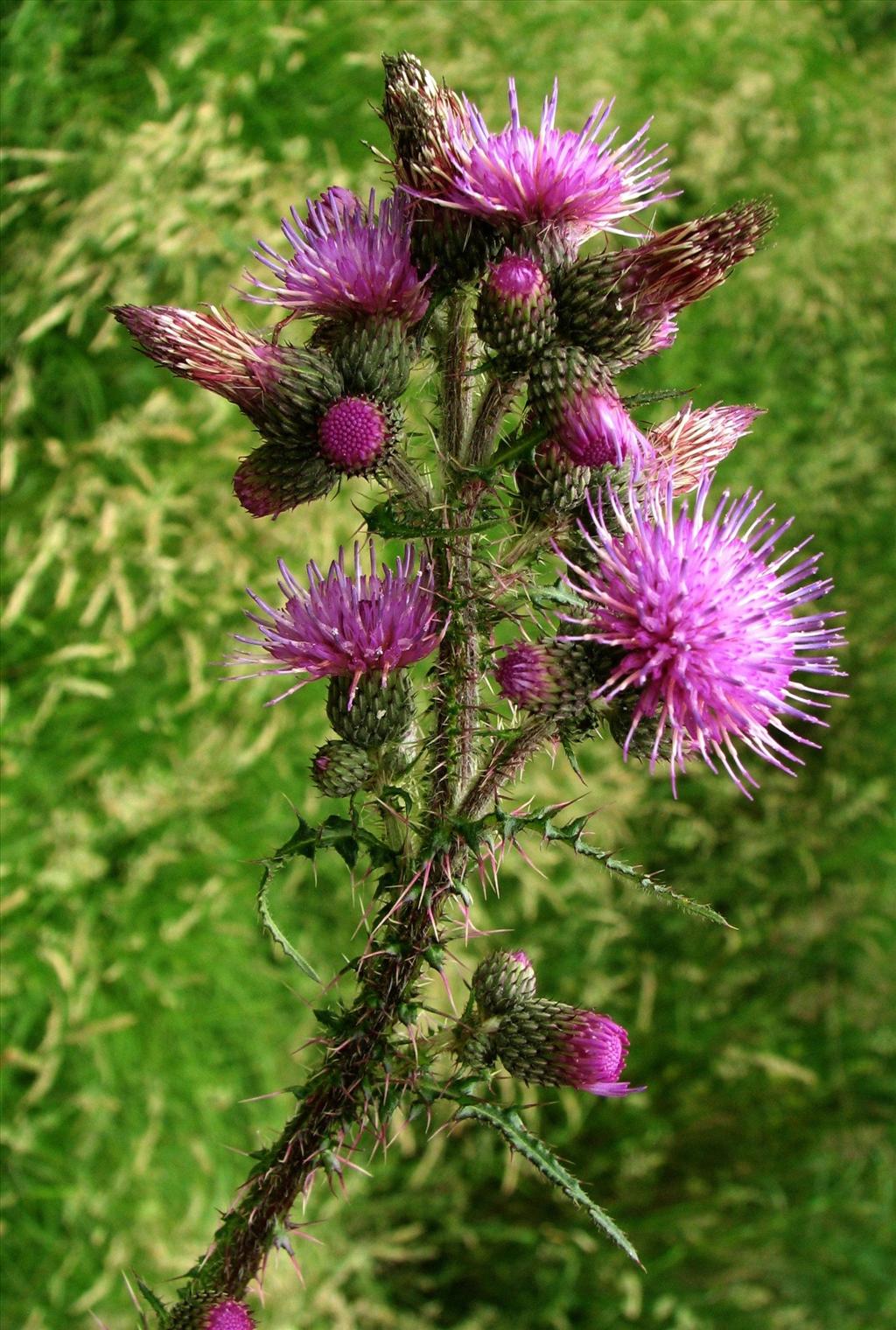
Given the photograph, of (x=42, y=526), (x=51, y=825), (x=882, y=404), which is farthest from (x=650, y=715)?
(x=882, y=404)

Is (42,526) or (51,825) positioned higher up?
(42,526)

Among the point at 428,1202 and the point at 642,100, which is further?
the point at 642,100

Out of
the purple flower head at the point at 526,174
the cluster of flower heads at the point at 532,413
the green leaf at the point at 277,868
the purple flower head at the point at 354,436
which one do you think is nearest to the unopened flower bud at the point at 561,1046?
the green leaf at the point at 277,868

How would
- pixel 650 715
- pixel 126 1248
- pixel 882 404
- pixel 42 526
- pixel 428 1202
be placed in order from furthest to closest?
pixel 882 404, pixel 428 1202, pixel 42 526, pixel 126 1248, pixel 650 715

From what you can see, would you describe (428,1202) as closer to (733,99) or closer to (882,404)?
(882,404)

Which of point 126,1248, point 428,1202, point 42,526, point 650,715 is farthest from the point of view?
point 428,1202

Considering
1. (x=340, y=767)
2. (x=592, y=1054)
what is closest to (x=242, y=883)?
(x=340, y=767)

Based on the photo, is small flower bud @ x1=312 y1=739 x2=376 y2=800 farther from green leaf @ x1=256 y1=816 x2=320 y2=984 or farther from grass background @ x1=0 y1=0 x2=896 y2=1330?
grass background @ x1=0 y1=0 x2=896 y2=1330
